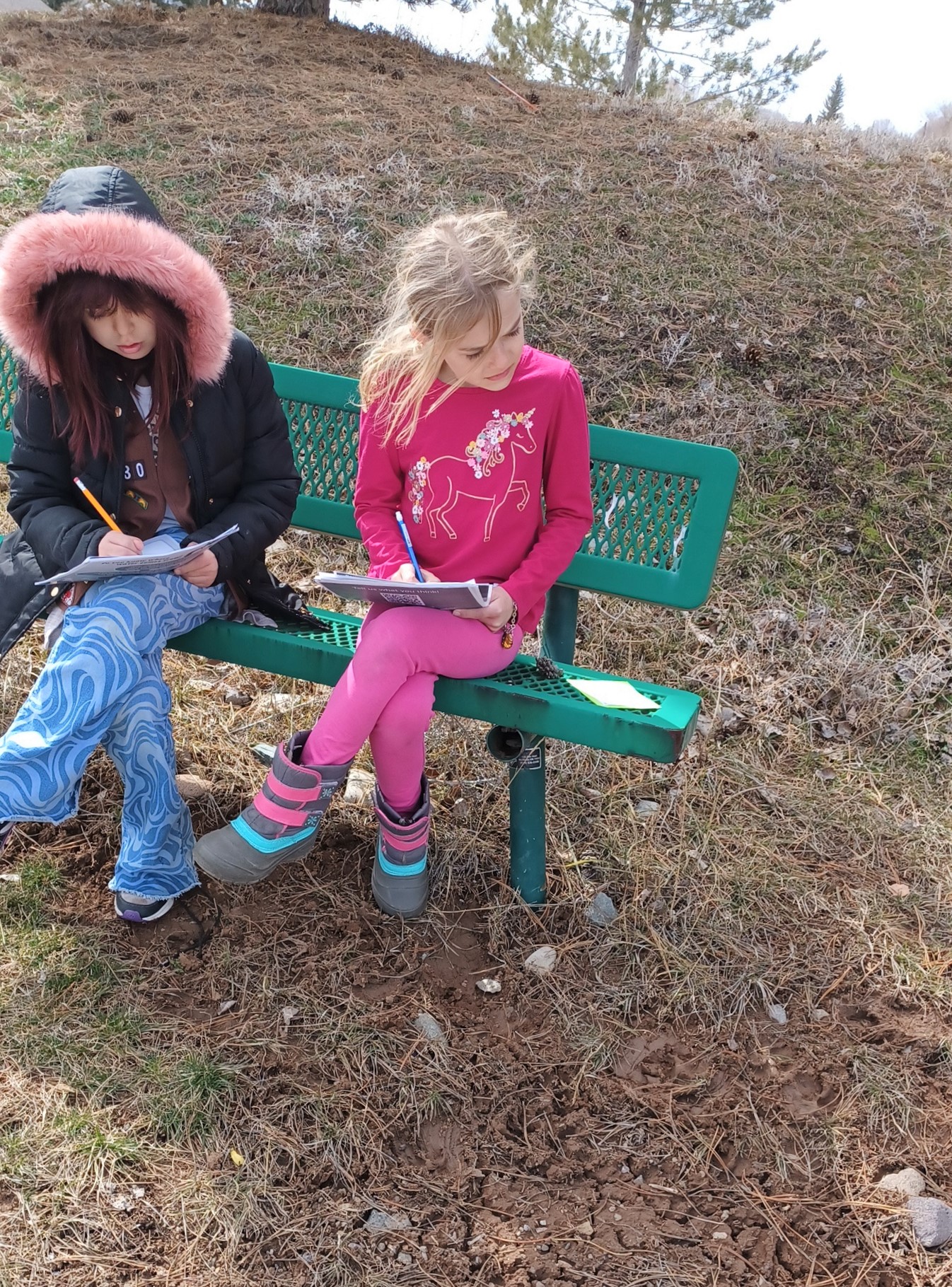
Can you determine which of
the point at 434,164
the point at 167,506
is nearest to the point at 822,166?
the point at 434,164

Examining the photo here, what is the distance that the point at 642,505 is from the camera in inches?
121

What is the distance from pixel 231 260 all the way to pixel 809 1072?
15.8 feet

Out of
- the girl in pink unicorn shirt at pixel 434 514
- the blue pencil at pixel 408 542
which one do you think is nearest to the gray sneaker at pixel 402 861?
the girl in pink unicorn shirt at pixel 434 514

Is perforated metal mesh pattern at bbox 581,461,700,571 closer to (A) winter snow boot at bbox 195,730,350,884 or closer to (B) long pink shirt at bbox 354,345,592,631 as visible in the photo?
(B) long pink shirt at bbox 354,345,592,631

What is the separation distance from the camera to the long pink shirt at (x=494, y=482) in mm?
2758

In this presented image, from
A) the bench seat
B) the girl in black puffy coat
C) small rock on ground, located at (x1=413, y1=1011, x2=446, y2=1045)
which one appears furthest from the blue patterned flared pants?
small rock on ground, located at (x1=413, y1=1011, x2=446, y2=1045)

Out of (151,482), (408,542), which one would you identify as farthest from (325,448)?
(408,542)

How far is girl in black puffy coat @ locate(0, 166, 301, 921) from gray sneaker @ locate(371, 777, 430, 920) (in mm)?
513

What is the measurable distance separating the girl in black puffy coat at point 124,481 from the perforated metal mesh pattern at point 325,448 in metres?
0.34

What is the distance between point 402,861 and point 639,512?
116 cm

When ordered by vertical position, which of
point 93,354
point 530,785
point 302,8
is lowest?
point 530,785

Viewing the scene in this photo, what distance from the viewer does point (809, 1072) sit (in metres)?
2.66

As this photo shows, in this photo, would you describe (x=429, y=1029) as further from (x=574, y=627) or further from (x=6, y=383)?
(x=6, y=383)

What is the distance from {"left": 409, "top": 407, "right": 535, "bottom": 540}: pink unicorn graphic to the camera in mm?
2758
